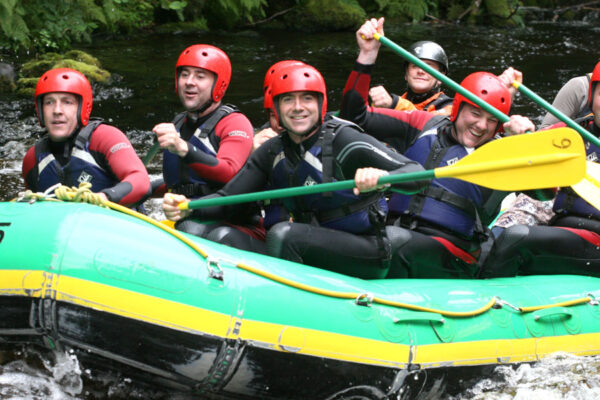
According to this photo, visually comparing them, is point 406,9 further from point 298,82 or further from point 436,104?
point 298,82

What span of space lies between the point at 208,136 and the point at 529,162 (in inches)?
69.9

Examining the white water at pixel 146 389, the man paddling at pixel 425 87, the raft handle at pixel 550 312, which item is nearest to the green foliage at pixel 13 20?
the man paddling at pixel 425 87

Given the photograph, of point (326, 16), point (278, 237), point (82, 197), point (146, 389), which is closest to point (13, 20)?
point (82, 197)

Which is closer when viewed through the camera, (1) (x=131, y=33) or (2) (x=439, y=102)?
(2) (x=439, y=102)

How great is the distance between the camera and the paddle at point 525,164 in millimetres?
3535

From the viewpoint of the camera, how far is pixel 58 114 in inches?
158

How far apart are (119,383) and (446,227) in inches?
73.2

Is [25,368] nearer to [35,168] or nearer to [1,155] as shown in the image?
[35,168]

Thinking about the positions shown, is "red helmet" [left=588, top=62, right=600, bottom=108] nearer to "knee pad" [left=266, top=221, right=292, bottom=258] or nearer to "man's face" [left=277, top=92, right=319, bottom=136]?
"man's face" [left=277, top=92, right=319, bottom=136]

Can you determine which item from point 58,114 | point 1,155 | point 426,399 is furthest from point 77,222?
point 1,155

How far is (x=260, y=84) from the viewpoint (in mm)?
10992

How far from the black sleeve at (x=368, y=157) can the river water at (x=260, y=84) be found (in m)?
1.02

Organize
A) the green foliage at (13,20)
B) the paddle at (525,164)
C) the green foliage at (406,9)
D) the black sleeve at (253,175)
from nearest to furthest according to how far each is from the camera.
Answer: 1. the paddle at (525,164)
2. the black sleeve at (253,175)
3. the green foliage at (13,20)
4. the green foliage at (406,9)

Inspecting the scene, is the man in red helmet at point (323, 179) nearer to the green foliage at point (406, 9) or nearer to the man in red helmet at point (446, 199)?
the man in red helmet at point (446, 199)
